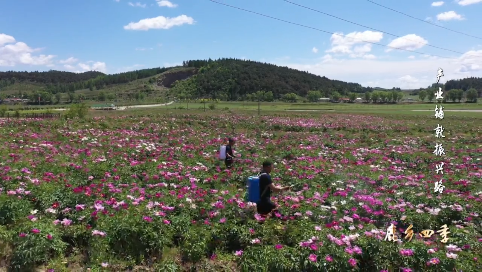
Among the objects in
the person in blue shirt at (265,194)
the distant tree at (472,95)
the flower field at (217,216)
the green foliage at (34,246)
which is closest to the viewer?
the green foliage at (34,246)

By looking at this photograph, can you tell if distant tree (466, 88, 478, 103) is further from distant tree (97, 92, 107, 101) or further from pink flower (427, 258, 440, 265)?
distant tree (97, 92, 107, 101)

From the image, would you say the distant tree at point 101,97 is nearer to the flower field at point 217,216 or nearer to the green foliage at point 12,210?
the flower field at point 217,216

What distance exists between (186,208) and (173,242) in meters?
1.10

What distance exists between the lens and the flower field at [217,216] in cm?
595

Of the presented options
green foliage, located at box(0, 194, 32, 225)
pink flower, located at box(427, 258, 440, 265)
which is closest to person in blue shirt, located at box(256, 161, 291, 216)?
pink flower, located at box(427, 258, 440, 265)

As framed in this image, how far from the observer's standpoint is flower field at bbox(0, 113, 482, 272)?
234 inches

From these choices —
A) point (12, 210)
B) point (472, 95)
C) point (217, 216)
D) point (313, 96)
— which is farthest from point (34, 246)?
point (313, 96)

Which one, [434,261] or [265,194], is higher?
[265,194]

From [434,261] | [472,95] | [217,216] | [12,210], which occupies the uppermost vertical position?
[472,95]

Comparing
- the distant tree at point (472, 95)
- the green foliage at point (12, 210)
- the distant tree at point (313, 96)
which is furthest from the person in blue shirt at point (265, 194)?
the distant tree at point (313, 96)

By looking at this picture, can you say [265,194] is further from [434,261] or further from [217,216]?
[434,261]

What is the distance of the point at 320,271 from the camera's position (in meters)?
5.59

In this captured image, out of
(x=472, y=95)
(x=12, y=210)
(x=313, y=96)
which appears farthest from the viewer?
(x=313, y=96)

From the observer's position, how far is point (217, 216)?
757cm
